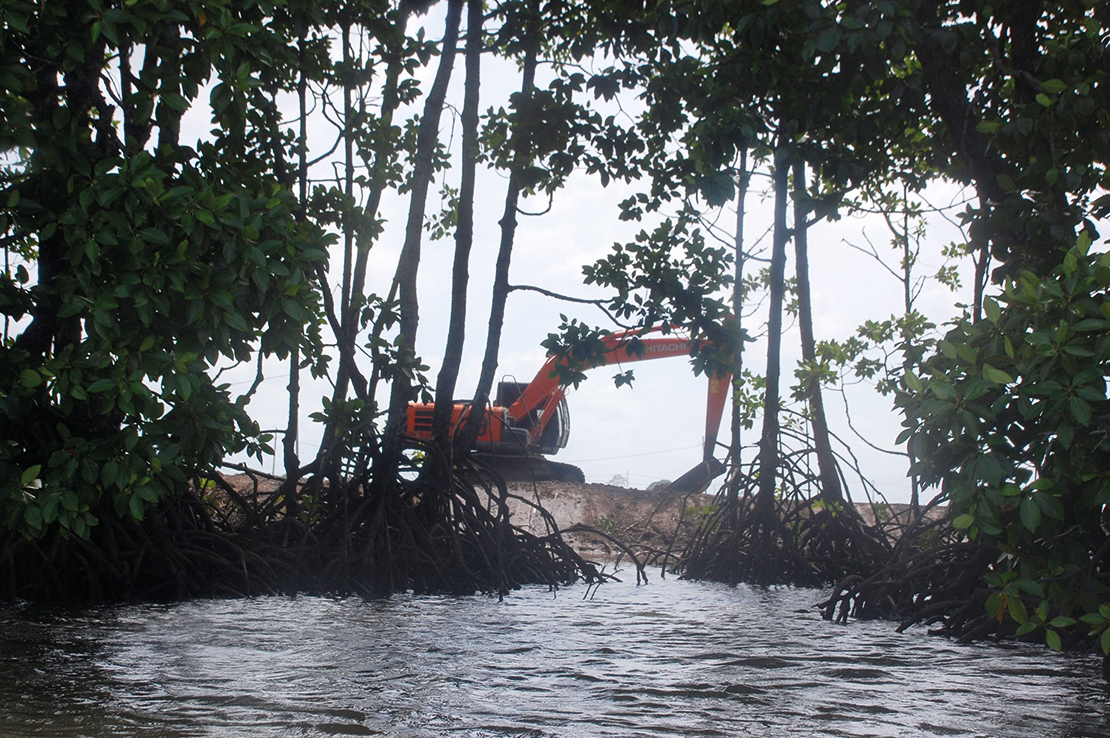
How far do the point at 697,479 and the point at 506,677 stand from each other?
532 inches

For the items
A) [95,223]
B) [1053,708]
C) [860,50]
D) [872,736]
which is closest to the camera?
[872,736]

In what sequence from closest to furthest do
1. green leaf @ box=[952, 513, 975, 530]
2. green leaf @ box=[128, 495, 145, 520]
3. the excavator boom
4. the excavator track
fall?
1. green leaf @ box=[952, 513, 975, 530]
2. green leaf @ box=[128, 495, 145, 520]
3. the excavator boom
4. the excavator track

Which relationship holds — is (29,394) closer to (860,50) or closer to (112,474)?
(112,474)

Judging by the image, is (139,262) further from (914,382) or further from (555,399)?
(555,399)

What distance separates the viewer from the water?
3.05 m

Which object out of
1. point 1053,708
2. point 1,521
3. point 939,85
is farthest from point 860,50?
point 1,521

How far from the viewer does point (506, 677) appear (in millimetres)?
3859

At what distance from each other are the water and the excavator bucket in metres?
10.6

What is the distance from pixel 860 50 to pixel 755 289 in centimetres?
782

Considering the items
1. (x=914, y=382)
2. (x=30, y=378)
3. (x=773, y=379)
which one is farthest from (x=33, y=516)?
(x=773, y=379)

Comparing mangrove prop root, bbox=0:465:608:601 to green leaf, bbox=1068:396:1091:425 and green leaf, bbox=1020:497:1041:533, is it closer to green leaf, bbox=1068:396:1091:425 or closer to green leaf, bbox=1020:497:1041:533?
green leaf, bbox=1020:497:1041:533

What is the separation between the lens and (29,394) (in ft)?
15.2

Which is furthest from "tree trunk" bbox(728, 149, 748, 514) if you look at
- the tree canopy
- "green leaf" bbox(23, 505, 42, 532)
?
"green leaf" bbox(23, 505, 42, 532)

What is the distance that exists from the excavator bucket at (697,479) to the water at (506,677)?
34.8 ft
